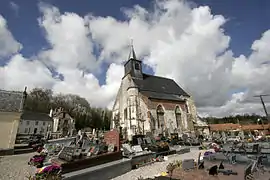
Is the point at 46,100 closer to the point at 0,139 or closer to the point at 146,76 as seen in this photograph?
the point at 146,76

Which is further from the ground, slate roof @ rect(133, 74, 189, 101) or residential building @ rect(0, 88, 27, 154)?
slate roof @ rect(133, 74, 189, 101)

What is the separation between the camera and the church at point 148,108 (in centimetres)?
2530

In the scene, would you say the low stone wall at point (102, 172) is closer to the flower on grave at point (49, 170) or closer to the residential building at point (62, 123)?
the flower on grave at point (49, 170)

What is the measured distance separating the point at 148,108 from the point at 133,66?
38.2 ft

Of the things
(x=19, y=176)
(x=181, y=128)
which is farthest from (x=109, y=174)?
(x=181, y=128)

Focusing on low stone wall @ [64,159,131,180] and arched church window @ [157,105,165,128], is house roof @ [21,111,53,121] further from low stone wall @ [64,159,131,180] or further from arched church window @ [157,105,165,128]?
low stone wall @ [64,159,131,180]

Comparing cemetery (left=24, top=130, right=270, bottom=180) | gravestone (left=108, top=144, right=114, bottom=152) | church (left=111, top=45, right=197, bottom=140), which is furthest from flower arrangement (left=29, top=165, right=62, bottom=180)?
church (left=111, top=45, right=197, bottom=140)

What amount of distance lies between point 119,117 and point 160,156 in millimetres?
21395

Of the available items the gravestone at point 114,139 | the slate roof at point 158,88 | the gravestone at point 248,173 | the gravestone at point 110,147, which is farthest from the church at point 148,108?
the gravestone at point 248,173

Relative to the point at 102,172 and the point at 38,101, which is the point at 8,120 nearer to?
the point at 102,172

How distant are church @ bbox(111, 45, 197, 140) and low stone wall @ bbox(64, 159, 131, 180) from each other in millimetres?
15585

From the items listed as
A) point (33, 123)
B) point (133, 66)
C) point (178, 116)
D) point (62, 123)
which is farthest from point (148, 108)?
point (33, 123)

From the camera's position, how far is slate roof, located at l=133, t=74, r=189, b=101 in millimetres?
28964

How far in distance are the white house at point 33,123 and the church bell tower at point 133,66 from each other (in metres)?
29.0
